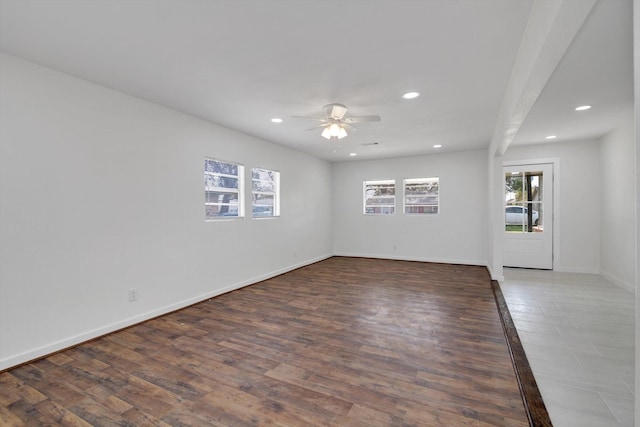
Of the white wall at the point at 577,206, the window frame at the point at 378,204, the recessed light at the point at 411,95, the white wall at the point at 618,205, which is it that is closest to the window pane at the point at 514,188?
the white wall at the point at 577,206

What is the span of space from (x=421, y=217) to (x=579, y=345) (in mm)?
4403

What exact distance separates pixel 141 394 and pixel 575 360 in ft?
10.9

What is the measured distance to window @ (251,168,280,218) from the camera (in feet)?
17.1

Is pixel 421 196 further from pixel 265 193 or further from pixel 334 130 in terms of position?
pixel 334 130

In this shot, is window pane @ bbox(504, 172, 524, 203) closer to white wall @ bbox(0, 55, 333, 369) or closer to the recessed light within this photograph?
the recessed light

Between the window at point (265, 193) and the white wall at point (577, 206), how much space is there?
16.7 feet

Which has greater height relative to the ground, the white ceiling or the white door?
the white ceiling

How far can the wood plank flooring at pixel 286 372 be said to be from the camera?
5.98 feet

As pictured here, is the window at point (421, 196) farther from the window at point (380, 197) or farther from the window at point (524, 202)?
the window at point (524, 202)

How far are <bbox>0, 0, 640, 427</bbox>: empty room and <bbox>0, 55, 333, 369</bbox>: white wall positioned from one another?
0.02 meters

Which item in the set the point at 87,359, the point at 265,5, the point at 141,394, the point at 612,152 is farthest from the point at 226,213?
the point at 612,152

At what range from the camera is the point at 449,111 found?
381 centimetres

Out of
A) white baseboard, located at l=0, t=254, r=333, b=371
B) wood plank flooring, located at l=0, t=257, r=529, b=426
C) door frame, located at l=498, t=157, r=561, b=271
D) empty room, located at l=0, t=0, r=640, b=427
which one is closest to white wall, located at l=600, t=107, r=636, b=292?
empty room, located at l=0, t=0, r=640, b=427

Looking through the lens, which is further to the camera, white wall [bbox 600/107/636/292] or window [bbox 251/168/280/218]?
window [bbox 251/168/280/218]
